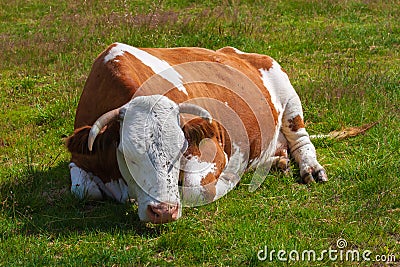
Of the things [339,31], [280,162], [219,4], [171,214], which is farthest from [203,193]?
[219,4]

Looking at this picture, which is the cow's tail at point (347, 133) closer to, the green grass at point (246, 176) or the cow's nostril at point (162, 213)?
the green grass at point (246, 176)

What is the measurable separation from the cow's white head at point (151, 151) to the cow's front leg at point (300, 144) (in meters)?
1.92

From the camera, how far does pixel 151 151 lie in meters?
5.57

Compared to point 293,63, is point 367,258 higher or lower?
higher

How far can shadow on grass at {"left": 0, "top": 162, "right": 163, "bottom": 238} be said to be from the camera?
5.77 meters

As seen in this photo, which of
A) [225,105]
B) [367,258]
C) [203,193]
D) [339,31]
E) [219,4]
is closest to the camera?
[367,258]

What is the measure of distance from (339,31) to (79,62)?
5.07 metres

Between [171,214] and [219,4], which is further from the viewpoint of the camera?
[219,4]

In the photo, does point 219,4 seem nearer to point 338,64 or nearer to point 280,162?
point 338,64

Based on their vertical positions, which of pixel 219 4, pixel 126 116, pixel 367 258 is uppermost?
pixel 126 116

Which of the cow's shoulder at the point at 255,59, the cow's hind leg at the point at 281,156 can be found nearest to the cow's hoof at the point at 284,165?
the cow's hind leg at the point at 281,156

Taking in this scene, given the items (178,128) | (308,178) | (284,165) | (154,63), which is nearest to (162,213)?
(178,128)

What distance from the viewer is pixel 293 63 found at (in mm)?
11539

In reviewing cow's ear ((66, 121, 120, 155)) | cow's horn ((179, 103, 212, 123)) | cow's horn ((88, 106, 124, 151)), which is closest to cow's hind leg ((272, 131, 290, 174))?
cow's horn ((179, 103, 212, 123))
